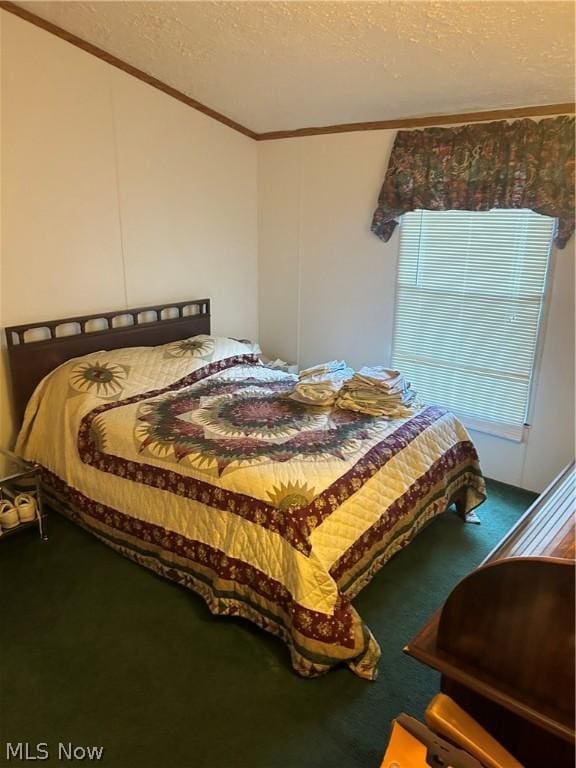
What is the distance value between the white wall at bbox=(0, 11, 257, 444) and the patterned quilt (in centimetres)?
50

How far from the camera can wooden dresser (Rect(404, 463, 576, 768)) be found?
1.08m

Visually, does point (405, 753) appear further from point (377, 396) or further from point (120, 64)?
point (120, 64)

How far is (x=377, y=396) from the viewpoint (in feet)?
9.21

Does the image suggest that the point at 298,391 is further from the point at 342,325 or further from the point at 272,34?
the point at 272,34

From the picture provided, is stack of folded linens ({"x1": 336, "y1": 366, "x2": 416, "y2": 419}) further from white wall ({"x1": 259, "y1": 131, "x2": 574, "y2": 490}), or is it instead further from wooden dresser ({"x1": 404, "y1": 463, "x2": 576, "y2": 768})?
wooden dresser ({"x1": 404, "y1": 463, "x2": 576, "y2": 768})

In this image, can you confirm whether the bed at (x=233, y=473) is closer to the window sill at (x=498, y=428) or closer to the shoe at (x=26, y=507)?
the shoe at (x=26, y=507)

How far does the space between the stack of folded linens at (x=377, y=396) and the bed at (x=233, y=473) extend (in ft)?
0.24

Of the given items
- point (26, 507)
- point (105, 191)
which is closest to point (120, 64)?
point (105, 191)

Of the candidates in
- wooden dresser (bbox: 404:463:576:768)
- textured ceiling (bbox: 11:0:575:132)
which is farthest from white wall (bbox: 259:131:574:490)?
wooden dresser (bbox: 404:463:576:768)

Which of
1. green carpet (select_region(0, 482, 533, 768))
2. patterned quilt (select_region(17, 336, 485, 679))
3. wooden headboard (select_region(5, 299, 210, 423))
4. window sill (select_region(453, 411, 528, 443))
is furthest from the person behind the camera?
window sill (select_region(453, 411, 528, 443))

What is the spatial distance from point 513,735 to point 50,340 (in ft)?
9.06

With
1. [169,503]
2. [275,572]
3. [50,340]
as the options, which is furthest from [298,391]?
[50,340]

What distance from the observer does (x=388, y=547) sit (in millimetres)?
2395

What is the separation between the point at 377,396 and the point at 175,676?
1.58 meters
